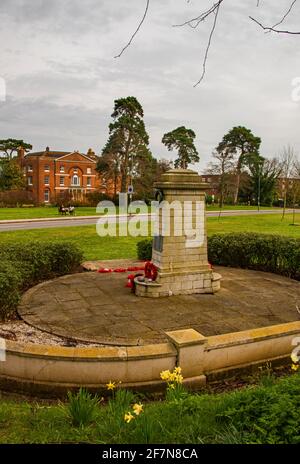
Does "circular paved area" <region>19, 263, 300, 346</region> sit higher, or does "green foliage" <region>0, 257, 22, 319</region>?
"green foliage" <region>0, 257, 22, 319</region>

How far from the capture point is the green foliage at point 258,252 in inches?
412

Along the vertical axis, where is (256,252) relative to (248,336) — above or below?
above

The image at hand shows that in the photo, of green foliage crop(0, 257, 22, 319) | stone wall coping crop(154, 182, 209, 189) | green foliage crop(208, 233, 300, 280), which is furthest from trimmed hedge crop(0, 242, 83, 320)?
green foliage crop(208, 233, 300, 280)

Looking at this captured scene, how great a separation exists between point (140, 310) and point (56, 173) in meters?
60.2

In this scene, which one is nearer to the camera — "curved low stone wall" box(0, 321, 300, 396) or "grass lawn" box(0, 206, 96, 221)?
"curved low stone wall" box(0, 321, 300, 396)

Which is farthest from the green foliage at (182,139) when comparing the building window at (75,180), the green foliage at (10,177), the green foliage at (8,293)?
the green foliage at (8,293)

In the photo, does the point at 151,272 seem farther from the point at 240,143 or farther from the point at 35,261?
the point at 240,143

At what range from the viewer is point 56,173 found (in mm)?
63875

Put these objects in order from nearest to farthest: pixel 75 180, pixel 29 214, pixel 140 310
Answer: pixel 140 310
pixel 29 214
pixel 75 180

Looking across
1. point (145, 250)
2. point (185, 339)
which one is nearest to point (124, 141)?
point (145, 250)

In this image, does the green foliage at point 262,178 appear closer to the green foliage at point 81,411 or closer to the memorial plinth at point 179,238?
the memorial plinth at point 179,238

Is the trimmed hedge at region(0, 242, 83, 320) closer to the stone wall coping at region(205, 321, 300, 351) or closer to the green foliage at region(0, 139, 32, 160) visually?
the stone wall coping at region(205, 321, 300, 351)

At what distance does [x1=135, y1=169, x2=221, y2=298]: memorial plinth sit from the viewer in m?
8.09

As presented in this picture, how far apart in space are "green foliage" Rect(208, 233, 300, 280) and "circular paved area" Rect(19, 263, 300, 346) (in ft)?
3.53
